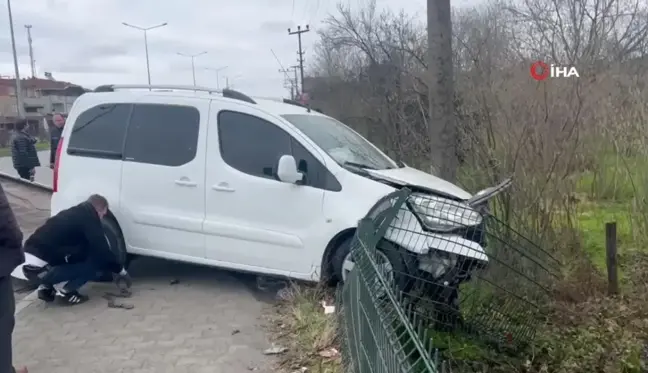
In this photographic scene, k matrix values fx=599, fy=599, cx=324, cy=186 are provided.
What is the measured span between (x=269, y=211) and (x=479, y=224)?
79.3 inches

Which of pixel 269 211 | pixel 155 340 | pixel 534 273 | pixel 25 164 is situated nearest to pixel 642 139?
pixel 534 273

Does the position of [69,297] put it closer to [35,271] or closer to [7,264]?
[35,271]

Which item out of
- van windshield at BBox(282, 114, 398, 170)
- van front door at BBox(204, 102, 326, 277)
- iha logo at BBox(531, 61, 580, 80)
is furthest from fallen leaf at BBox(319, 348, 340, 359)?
iha logo at BBox(531, 61, 580, 80)

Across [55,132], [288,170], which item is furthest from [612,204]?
[55,132]

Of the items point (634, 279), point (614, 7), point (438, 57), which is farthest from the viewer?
point (614, 7)

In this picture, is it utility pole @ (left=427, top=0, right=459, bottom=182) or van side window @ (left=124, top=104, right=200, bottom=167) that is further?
van side window @ (left=124, top=104, right=200, bottom=167)

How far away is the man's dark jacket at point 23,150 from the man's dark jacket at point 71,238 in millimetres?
7613

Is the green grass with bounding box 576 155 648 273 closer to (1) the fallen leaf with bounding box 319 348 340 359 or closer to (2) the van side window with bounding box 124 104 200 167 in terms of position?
(1) the fallen leaf with bounding box 319 348 340 359

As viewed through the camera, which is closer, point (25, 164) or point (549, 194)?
point (549, 194)

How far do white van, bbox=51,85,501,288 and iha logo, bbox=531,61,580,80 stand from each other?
1.17 metres

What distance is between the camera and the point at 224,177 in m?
5.70

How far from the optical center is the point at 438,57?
582cm

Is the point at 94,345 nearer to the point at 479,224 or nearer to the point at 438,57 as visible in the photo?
the point at 479,224

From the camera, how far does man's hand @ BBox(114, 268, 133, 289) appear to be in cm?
585
